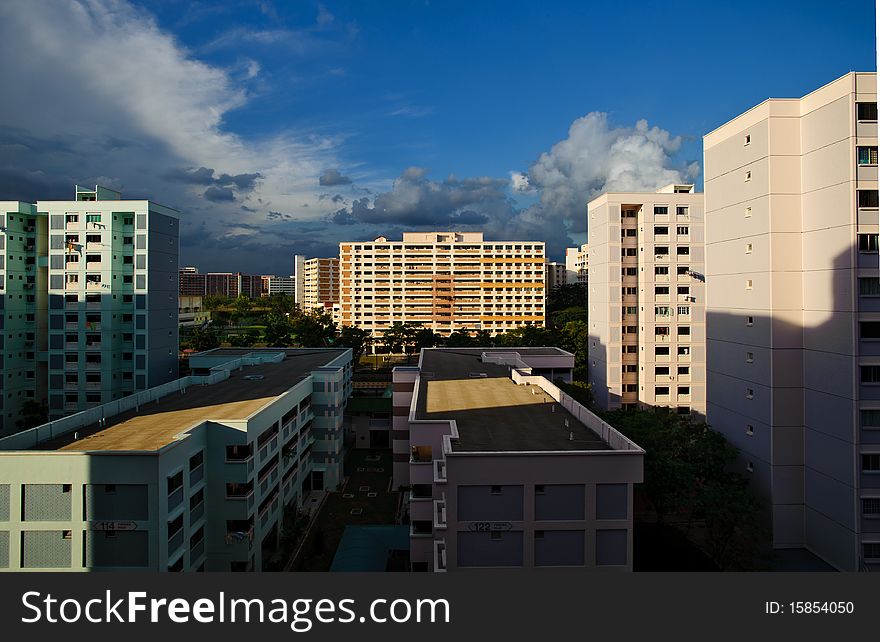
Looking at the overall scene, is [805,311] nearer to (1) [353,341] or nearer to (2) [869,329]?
(2) [869,329]

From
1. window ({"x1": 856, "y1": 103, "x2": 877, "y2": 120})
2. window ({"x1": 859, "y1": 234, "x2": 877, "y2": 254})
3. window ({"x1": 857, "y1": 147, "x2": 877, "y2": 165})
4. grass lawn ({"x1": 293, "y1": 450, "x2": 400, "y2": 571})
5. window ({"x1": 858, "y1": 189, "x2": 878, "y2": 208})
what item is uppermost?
window ({"x1": 856, "y1": 103, "x2": 877, "y2": 120})

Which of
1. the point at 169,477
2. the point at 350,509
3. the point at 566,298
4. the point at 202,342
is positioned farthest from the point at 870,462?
the point at 566,298

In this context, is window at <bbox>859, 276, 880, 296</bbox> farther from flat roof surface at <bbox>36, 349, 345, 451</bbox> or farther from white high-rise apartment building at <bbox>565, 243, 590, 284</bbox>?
white high-rise apartment building at <bbox>565, 243, 590, 284</bbox>

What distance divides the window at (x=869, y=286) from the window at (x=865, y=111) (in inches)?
222

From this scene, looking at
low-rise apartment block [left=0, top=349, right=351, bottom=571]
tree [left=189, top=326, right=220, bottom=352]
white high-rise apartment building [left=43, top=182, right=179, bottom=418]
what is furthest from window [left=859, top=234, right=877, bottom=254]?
tree [left=189, top=326, right=220, bottom=352]

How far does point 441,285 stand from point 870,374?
71104 millimetres

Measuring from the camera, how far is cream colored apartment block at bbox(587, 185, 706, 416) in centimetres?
3819

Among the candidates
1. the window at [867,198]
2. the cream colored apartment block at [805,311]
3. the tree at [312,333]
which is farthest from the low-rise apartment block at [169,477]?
the tree at [312,333]

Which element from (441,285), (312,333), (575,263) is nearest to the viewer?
(312,333)

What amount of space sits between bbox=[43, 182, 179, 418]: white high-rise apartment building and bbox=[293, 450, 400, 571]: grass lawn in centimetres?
1567

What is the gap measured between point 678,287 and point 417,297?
53144mm

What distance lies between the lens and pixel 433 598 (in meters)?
5.48

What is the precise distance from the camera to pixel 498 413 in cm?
2022

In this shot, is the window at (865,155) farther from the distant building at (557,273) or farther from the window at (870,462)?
the distant building at (557,273)
